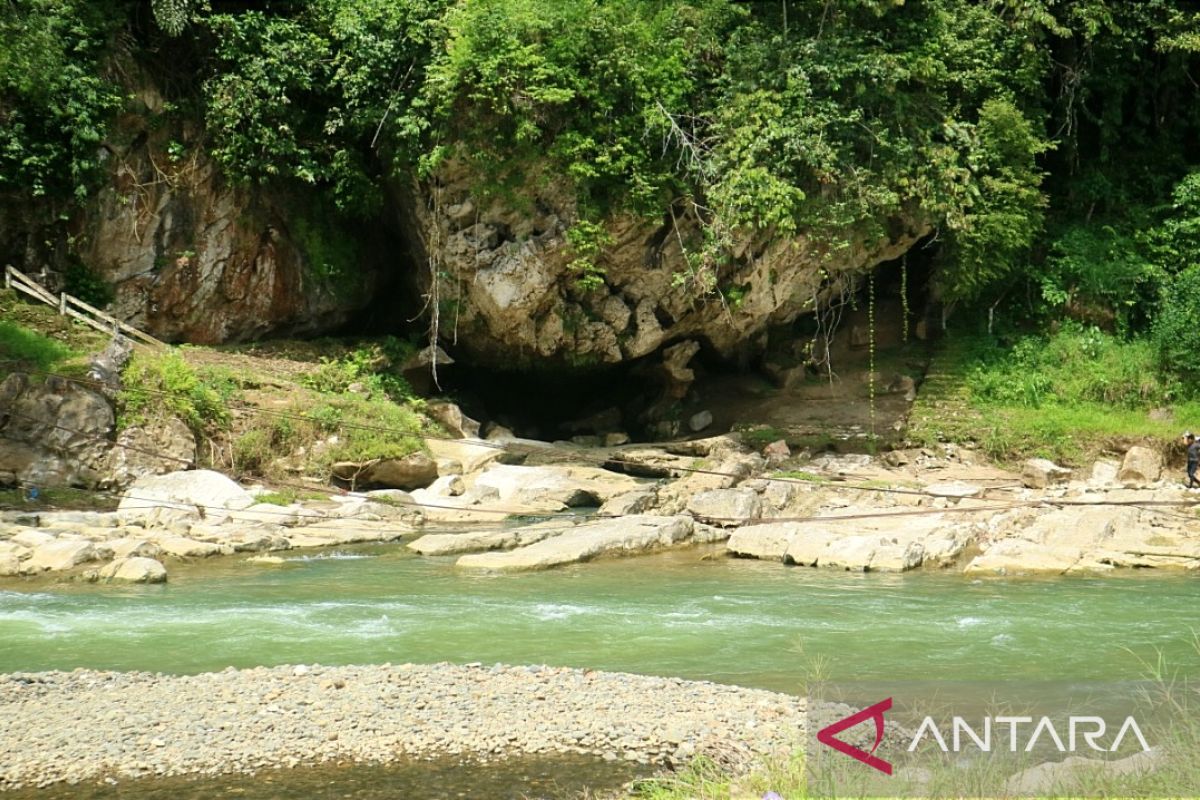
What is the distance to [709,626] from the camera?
8688 millimetres

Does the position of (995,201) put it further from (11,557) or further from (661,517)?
(11,557)

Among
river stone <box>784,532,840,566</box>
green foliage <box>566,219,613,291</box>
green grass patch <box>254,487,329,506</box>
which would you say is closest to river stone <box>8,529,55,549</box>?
green grass patch <box>254,487,329,506</box>

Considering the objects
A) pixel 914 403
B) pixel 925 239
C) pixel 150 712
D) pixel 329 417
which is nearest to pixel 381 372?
pixel 329 417

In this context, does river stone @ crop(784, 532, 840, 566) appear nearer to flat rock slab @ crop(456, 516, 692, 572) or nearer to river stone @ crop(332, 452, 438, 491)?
flat rock slab @ crop(456, 516, 692, 572)

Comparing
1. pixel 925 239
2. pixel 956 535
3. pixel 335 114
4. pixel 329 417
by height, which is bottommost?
pixel 956 535

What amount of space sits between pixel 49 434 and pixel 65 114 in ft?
20.6

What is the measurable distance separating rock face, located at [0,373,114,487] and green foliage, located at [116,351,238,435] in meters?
0.49

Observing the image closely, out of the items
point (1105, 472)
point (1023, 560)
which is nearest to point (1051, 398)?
point (1105, 472)

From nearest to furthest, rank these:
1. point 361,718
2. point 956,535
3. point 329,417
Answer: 1. point 361,718
2. point 956,535
3. point 329,417

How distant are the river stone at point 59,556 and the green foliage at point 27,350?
4565mm

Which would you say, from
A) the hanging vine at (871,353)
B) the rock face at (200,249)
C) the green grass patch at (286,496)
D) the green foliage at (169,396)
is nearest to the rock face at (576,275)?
the hanging vine at (871,353)

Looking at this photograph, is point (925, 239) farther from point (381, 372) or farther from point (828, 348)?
point (381, 372)

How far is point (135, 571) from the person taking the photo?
10.4 metres

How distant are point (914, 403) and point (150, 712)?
1634 cm
